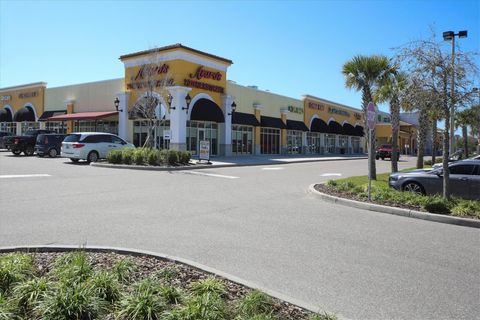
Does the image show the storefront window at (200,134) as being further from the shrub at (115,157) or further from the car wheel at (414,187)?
→ the car wheel at (414,187)

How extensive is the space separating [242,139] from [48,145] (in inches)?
682

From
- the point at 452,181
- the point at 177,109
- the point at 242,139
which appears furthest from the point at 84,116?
the point at 452,181

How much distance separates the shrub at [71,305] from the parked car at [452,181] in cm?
1086

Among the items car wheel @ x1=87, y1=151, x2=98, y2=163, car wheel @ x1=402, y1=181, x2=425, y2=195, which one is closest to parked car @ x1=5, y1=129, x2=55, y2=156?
car wheel @ x1=87, y1=151, x2=98, y2=163

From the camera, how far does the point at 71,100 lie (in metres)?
40.9

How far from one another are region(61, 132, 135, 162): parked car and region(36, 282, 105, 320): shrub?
21195mm

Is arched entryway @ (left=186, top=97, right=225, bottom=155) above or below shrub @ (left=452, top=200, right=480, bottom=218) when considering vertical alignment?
above

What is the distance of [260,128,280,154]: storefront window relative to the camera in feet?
143

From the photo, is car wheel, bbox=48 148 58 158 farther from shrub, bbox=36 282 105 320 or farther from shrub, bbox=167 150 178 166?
shrub, bbox=36 282 105 320

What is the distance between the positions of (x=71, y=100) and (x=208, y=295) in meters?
40.7

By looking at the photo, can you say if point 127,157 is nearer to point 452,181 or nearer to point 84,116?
point 452,181

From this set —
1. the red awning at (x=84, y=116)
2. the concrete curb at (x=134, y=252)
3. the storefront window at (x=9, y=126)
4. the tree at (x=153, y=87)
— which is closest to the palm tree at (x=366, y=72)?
the tree at (x=153, y=87)

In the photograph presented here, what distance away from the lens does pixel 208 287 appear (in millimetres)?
4340

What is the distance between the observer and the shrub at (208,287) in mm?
4301
